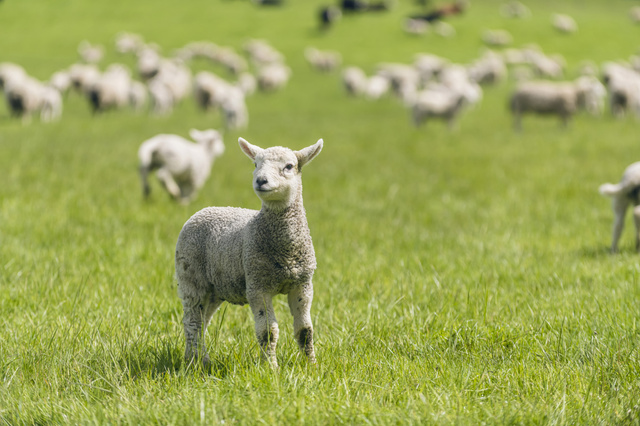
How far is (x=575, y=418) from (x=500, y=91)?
33.8 m

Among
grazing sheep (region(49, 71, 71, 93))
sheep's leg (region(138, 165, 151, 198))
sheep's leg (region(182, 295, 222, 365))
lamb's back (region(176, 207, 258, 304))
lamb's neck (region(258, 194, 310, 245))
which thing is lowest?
grazing sheep (region(49, 71, 71, 93))

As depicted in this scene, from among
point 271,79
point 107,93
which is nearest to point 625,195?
point 107,93

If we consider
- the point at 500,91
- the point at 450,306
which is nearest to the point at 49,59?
the point at 500,91

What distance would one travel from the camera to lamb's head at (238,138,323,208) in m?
2.67

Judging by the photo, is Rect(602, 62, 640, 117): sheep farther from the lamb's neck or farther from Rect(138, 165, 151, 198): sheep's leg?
the lamb's neck

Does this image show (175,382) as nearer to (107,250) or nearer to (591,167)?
(107,250)

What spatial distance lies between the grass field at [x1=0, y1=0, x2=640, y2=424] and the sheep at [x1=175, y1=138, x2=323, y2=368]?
0.56ft

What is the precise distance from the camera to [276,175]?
2.71 metres

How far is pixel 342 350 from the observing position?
3.25 meters

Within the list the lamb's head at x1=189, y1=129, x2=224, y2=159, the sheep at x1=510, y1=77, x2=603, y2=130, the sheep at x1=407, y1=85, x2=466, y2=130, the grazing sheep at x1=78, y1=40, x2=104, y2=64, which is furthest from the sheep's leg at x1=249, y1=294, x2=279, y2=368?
the grazing sheep at x1=78, y1=40, x2=104, y2=64

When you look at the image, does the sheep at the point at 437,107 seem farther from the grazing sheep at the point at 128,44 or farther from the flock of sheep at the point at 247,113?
the grazing sheep at the point at 128,44

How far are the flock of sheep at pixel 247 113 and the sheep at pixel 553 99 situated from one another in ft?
0.10

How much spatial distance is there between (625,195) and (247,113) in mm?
22467

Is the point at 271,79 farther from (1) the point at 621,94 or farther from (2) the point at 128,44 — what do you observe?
(1) the point at 621,94
